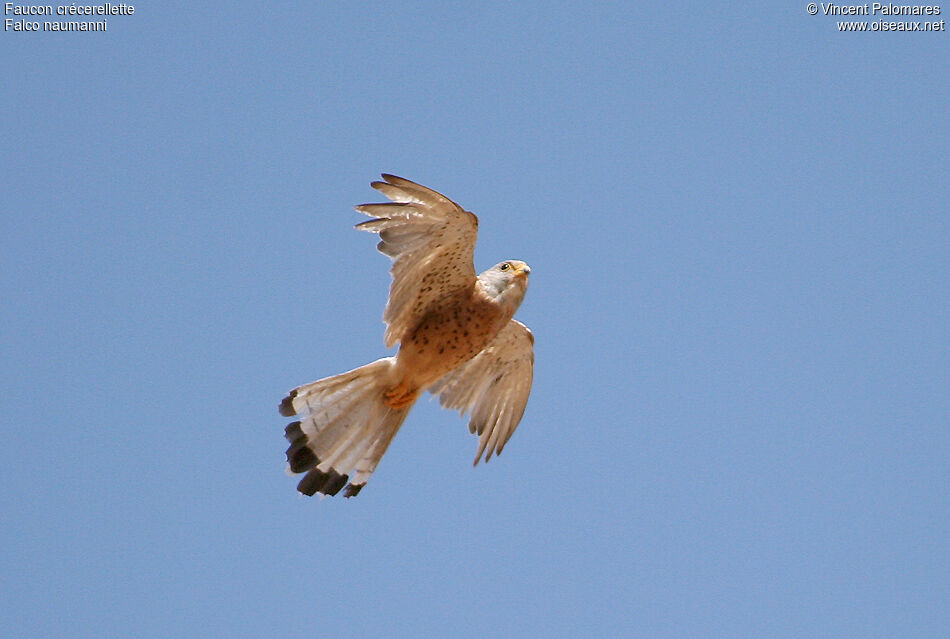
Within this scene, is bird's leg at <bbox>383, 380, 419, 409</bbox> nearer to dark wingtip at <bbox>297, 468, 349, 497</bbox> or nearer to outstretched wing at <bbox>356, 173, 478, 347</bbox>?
outstretched wing at <bbox>356, 173, 478, 347</bbox>

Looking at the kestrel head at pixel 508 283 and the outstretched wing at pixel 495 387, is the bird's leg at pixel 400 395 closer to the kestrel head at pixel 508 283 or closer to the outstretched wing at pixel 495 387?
the outstretched wing at pixel 495 387

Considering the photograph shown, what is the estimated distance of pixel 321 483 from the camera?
8.65m

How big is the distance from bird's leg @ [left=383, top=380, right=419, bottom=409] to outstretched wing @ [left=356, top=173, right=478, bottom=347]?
0.37 meters

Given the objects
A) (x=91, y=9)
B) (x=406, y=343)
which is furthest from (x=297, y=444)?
(x=91, y=9)

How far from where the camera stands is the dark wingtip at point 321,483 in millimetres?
8625

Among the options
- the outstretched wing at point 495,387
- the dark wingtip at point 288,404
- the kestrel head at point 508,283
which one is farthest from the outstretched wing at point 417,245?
the outstretched wing at point 495,387

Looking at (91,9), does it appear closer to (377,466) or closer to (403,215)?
(403,215)

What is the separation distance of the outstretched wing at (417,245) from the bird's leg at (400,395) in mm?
370

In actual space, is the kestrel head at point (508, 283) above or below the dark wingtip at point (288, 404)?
above

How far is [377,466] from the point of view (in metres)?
8.78

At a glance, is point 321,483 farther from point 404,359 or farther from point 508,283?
point 508,283

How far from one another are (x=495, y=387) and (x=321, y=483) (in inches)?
74.8

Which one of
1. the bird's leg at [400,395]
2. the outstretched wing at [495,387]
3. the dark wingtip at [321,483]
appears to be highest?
the outstretched wing at [495,387]

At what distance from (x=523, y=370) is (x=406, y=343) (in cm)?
157
